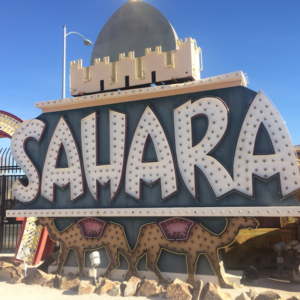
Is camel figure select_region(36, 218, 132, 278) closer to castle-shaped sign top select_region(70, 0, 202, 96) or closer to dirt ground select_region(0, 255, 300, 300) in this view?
dirt ground select_region(0, 255, 300, 300)

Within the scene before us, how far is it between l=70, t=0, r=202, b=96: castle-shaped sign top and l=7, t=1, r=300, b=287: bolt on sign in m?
0.03

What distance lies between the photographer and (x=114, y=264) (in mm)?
7754

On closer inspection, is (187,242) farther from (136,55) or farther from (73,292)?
(136,55)

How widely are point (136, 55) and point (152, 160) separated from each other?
123 inches

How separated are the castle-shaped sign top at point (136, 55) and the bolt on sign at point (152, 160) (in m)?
0.03

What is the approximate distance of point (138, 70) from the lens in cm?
824

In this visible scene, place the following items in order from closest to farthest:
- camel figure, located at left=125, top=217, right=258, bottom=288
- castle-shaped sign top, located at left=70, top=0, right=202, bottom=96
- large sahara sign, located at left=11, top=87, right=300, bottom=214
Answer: large sahara sign, located at left=11, top=87, right=300, bottom=214, camel figure, located at left=125, top=217, right=258, bottom=288, castle-shaped sign top, located at left=70, top=0, right=202, bottom=96

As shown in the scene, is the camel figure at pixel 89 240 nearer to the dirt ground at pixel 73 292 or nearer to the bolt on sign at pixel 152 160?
the bolt on sign at pixel 152 160

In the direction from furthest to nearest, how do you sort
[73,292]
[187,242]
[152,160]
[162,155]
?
[152,160], [162,155], [187,242], [73,292]

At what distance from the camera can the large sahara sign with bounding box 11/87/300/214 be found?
21.8 feet

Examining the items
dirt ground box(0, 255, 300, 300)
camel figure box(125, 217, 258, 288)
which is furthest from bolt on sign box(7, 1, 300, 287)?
dirt ground box(0, 255, 300, 300)

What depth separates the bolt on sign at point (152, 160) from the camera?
22.1ft

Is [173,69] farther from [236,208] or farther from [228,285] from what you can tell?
[228,285]

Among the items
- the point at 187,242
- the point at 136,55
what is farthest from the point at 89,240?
the point at 136,55
